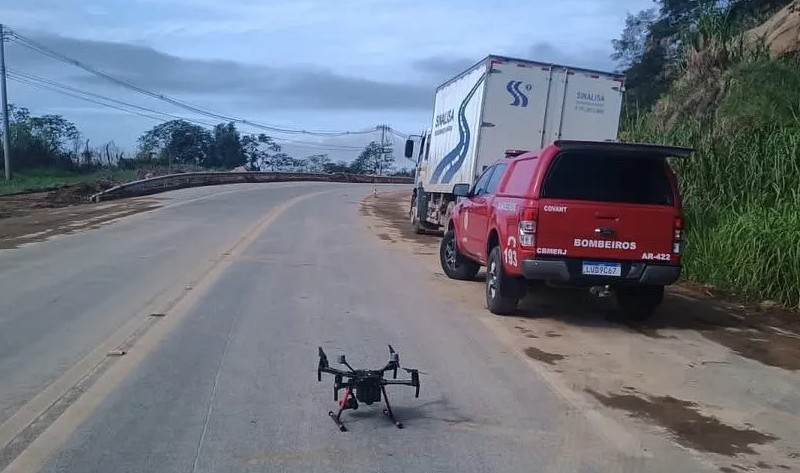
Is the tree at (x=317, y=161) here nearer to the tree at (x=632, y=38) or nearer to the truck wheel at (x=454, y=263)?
the tree at (x=632, y=38)

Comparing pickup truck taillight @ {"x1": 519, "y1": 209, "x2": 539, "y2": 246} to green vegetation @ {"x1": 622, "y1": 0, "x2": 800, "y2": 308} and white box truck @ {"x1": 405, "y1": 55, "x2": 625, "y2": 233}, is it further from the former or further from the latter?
white box truck @ {"x1": 405, "y1": 55, "x2": 625, "y2": 233}

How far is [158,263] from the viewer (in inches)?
551

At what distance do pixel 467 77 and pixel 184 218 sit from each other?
33.3 ft

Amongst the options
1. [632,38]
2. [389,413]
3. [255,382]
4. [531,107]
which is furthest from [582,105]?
[632,38]

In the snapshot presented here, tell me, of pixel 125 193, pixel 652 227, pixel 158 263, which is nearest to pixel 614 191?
pixel 652 227

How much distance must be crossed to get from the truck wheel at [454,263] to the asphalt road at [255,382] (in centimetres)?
74

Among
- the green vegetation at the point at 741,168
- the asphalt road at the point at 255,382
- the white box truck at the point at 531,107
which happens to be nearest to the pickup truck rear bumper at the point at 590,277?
the asphalt road at the point at 255,382

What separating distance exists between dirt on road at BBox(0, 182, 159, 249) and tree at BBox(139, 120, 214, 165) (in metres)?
46.9

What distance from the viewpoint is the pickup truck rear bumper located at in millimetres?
9273

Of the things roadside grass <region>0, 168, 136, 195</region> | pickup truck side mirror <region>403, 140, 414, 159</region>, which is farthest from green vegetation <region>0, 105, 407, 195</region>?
pickup truck side mirror <region>403, 140, 414, 159</region>

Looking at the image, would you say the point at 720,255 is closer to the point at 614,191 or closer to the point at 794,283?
the point at 794,283

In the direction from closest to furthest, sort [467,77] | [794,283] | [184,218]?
[794,283]
[467,77]
[184,218]

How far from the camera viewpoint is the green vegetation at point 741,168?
1164 centimetres

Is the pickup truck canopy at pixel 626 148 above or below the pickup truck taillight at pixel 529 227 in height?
above
